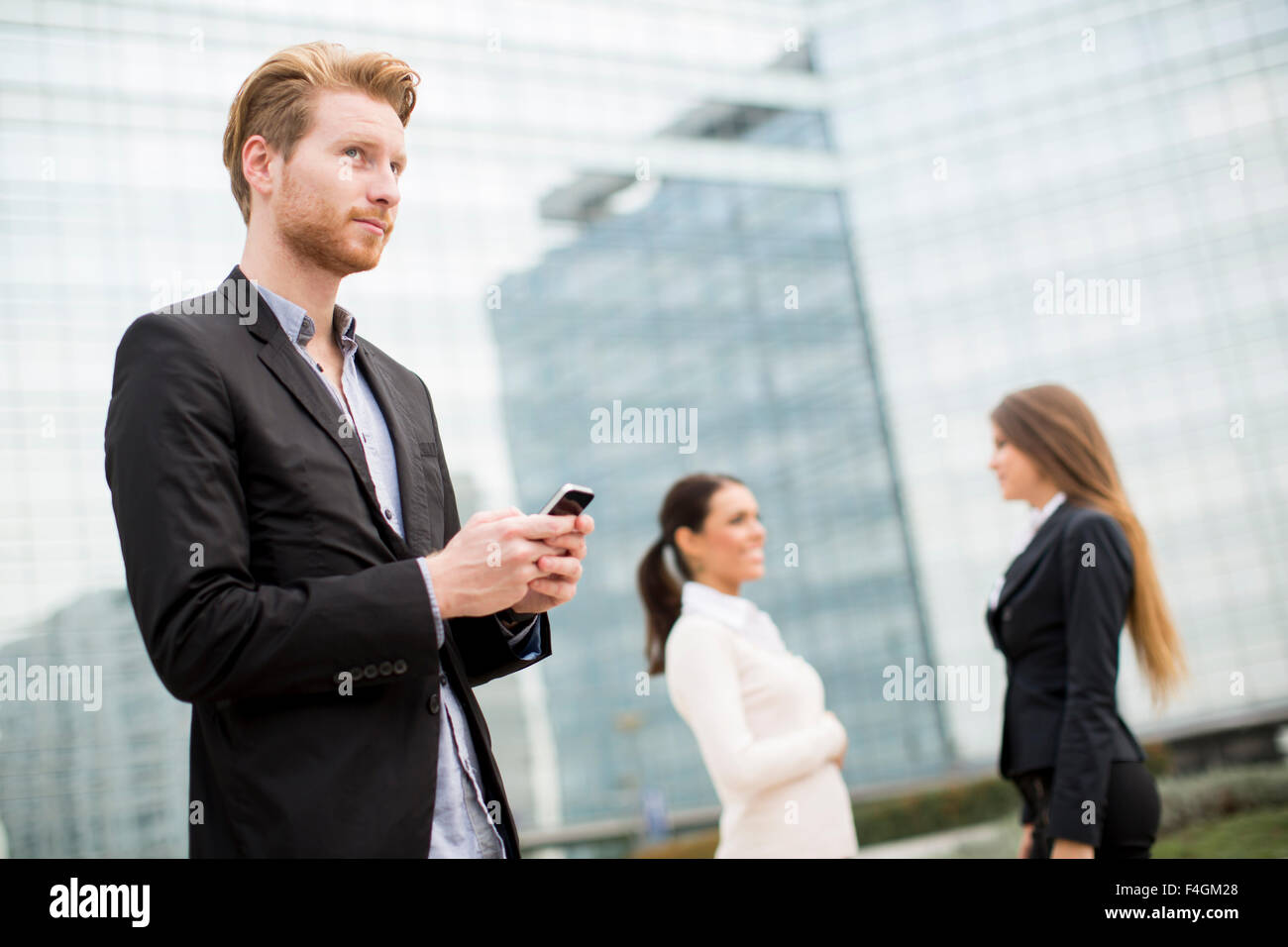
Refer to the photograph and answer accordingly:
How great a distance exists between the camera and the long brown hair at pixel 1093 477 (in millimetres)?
3197

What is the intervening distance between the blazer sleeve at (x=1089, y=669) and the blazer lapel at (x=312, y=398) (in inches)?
82.2

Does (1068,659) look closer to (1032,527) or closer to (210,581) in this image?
(1032,527)

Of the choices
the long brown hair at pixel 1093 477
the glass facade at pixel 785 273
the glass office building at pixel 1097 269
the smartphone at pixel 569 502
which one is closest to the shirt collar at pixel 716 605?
the long brown hair at pixel 1093 477

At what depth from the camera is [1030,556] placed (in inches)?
125

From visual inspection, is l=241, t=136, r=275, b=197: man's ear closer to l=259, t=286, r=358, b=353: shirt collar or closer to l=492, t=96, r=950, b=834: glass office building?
l=259, t=286, r=358, b=353: shirt collar

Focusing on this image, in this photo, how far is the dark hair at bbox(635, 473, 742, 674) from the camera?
401 centimetres

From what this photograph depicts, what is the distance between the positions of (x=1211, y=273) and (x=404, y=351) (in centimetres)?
2183

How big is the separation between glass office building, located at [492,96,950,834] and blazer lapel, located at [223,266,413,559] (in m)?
29.7

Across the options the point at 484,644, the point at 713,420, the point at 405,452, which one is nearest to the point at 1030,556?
the point at 484,644

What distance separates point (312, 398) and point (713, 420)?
34600mm

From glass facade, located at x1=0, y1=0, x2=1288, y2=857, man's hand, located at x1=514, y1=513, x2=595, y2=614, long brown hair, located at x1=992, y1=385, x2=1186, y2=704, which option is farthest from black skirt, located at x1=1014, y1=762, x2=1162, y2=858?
glass facade, located at x1=0, y1=0, x2=1288, y2=857

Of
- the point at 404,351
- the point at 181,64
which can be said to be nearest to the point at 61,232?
the point at 181,64

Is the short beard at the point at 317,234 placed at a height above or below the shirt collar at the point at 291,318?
above

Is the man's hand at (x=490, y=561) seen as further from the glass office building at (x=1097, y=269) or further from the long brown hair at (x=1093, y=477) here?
the glass office building at (x=1097, y=269)
